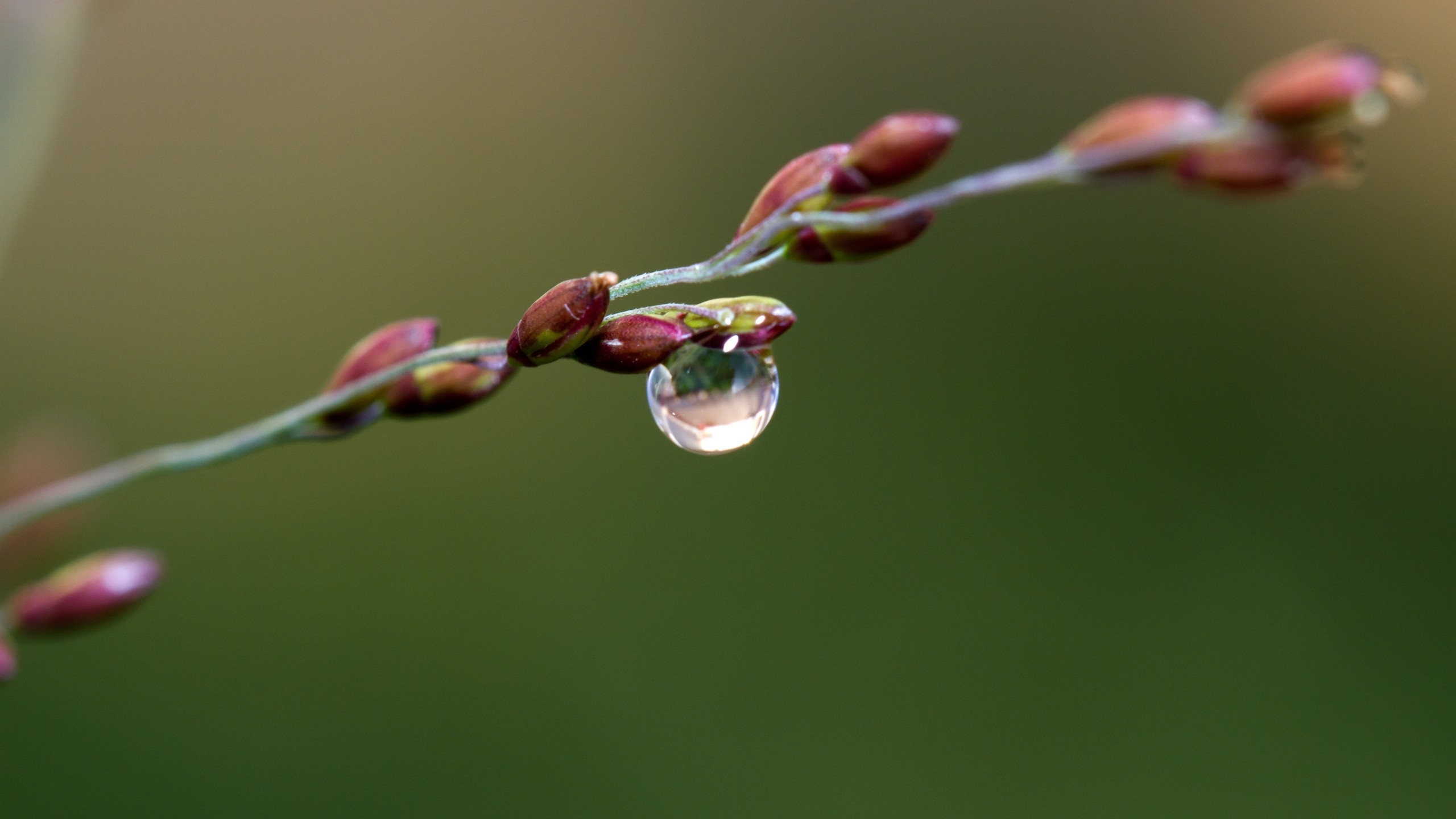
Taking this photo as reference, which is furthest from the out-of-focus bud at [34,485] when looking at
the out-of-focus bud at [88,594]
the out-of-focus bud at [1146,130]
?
the out-of-focus bud at [1146,130]

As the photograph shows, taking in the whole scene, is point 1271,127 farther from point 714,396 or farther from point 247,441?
point 247,441

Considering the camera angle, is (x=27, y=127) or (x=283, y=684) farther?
(x=283, y=684)

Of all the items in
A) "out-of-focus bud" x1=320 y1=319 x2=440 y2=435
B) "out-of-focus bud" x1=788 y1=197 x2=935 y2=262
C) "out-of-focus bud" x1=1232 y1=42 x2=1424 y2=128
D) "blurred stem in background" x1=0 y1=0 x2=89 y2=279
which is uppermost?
"blurred stem in background" x1=0 y1=0 x2=89 y2=279

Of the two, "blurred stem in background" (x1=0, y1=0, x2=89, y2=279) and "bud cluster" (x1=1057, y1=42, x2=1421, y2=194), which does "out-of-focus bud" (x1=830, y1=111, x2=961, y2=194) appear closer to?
"bud cluster" (x1=1057, y1=42, x2=1421, y2=194)

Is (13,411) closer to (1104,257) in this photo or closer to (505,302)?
(505,302)

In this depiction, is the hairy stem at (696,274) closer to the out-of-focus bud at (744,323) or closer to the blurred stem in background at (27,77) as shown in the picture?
the out-of-focus bud at (744,323)

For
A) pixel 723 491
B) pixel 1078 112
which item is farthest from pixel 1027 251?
pixel 723 491

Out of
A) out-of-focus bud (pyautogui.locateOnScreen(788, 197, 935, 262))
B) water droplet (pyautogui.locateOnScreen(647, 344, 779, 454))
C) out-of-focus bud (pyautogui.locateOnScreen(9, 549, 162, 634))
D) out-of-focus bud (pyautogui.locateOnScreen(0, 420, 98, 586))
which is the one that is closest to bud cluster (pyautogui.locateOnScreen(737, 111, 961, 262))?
out-of-focus bud (pyautogui.locateOnScreen(788, 197, 935, 262))
